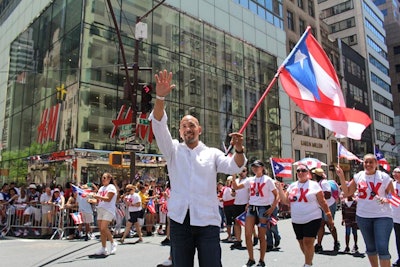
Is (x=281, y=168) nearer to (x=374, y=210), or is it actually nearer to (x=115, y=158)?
(x=115, y=158)

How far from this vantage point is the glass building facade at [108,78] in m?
20.8

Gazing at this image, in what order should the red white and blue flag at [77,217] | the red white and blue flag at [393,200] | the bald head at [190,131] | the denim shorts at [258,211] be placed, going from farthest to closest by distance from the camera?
the red white and blue flag at [77,217] < the denim shorts at [258,211] < the red white and blue flag at [393,200] < the bald head at [190,131]

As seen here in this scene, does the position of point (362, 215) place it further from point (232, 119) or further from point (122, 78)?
point (232, 119)

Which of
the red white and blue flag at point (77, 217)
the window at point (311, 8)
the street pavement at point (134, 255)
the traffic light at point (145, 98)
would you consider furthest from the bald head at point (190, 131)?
the window at point (311, 8)

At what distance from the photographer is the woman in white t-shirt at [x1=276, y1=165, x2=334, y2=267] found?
5.90 m

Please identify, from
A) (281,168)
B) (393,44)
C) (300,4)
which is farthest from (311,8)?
(393,44)

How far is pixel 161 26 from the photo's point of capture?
25.0 m

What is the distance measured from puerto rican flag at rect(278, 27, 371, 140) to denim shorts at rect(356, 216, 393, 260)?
4.18 feet

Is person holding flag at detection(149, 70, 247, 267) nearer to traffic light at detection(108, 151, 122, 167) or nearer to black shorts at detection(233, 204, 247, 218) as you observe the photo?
black shorts at detection(233, 204, 247, 218)

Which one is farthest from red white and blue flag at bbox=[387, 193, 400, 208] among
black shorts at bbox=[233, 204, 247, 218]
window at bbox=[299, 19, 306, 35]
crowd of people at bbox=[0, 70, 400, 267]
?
window at bbox=[299, 19, 306, 35]

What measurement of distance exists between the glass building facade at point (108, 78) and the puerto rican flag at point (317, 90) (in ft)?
50.1

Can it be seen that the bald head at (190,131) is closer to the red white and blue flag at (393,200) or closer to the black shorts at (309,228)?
the black shorts at (309,228)

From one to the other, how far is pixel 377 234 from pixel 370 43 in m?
62.0

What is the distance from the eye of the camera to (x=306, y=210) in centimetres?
600
